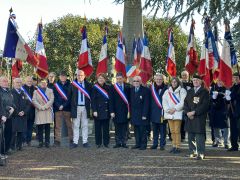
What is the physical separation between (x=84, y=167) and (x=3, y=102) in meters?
2.31

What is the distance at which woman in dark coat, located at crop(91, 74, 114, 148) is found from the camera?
39.8 ft

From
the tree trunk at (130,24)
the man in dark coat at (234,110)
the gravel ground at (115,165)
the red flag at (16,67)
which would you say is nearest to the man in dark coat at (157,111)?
the gravel ground at (115,165)

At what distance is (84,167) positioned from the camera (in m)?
9.28

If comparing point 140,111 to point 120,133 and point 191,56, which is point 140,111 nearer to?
point 120,133

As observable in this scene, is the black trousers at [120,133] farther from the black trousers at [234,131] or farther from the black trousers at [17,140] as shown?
the black trousers at [234,131]

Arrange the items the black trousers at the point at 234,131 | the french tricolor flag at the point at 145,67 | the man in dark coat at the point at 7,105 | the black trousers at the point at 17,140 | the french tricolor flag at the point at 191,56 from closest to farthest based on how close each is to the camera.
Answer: the man in dark coat at the point at 7,105, the black trousers at the point at 234,131, the black trousers at the point at 17,140, the french tricolor flag at the point at 145,67, the french tricolor flag at the point at 191,56

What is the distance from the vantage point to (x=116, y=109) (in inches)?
480

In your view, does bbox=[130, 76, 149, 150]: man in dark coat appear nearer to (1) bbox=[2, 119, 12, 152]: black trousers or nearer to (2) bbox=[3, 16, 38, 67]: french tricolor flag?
(1) bbox=[2, 119, 12, 152]: black trousers

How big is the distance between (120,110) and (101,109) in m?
0.50

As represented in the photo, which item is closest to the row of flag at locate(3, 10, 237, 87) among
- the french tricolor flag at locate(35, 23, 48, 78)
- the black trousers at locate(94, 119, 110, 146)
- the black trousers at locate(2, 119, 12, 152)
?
the french tricolor flag at locate(35, 23, 48, 78)

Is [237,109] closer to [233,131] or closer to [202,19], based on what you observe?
[233,131]

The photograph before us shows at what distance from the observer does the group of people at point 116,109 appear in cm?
1112

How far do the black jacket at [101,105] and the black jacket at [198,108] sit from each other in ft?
8.65

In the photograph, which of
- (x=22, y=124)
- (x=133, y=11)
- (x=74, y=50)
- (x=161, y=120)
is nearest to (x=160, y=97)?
(x=161, y=120)
